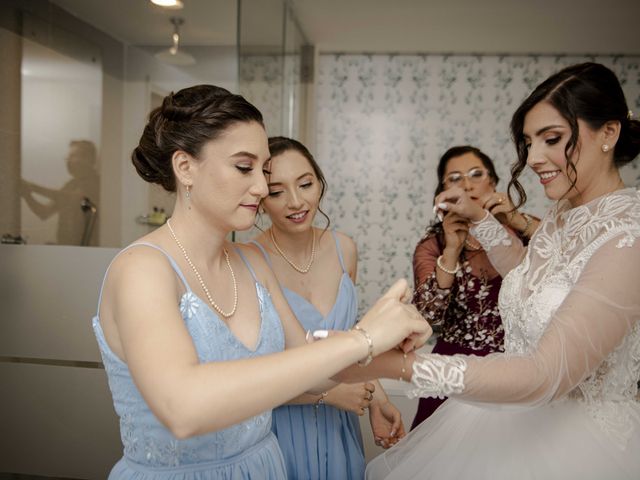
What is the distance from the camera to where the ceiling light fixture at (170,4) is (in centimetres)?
235

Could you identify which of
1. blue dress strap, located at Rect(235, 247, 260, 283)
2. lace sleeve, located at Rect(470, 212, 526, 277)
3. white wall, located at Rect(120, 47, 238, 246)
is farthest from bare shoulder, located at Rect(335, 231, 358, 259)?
white wall, located at Rect(120, 47, 238, 246)

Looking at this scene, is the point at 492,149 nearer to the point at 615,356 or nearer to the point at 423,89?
the point at 423,89

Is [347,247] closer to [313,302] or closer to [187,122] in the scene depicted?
[313,302]

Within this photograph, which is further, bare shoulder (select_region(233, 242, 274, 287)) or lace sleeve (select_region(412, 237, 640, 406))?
bare shoulder (select_region(233, 242, 274, 287))

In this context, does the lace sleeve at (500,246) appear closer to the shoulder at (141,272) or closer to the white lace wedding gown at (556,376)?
the white lace wedding gown at (556,376)

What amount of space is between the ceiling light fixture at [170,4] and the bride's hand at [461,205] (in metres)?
1.60

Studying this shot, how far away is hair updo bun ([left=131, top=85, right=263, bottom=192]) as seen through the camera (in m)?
1.13

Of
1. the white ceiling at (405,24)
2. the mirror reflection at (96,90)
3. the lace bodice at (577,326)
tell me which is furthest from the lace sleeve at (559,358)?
the white ceiling at (405,24)

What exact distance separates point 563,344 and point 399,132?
12.7ft

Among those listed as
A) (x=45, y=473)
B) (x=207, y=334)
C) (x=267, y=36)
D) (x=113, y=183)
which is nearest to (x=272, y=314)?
(x=207, y=334)

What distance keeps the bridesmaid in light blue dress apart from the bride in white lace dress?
0.74 feet

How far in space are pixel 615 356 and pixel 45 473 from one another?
2285 mm

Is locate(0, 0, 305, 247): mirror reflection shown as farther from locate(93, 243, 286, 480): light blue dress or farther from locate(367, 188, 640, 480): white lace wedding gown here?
locate(367, 188, 640, 480): white lace wedding gown

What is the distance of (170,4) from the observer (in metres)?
2.38
